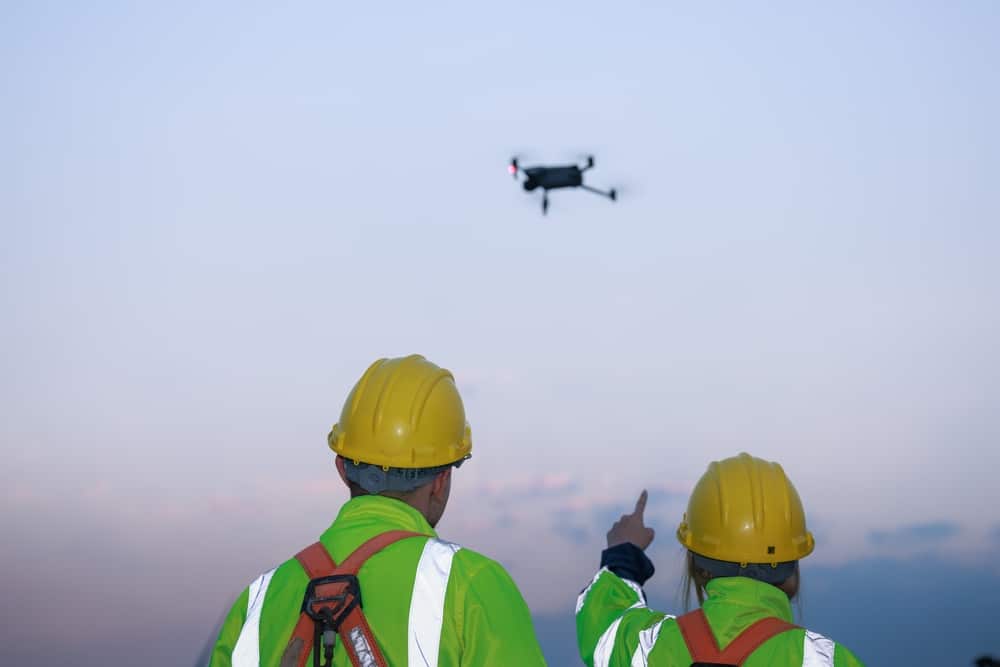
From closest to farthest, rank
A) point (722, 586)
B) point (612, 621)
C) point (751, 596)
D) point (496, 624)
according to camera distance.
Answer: point (496, 624)
point (751, 596)
point (722, 586)
point (612, 621)

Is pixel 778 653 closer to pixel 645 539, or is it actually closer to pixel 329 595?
pixel 645 539

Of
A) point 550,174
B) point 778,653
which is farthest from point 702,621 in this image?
point 550,174

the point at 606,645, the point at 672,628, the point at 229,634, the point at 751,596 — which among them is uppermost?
the point at 229,634

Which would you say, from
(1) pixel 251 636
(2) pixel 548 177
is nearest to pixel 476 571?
(1) pixel 251 636

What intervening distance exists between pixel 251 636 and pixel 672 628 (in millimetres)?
2673

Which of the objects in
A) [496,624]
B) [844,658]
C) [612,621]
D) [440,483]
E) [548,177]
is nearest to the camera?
[496,624]

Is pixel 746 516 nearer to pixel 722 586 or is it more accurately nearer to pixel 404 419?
pixel 722 586

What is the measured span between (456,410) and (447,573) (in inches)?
50.5

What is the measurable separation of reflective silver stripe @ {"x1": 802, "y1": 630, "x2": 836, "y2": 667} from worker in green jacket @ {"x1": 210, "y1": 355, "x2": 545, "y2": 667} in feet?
6.48

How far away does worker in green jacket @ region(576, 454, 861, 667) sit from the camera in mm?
6422

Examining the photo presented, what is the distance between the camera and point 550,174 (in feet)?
192

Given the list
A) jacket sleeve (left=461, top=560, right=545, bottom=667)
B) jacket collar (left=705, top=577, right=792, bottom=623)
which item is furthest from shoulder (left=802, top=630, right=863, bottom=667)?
jacket sleeve (left=461, top=560, right=545, bottom=667)

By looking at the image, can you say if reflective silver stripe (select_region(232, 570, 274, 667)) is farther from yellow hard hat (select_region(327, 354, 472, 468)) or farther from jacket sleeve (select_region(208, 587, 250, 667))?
yellow hard hat (select_region(327, 354, 472, 468))

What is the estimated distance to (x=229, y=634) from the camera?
5.41 meters
